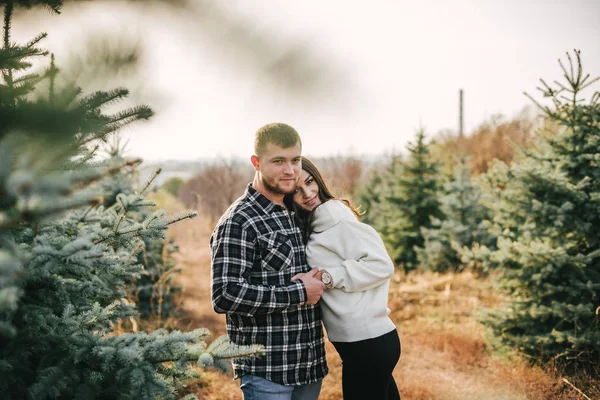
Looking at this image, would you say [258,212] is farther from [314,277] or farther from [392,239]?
[392,239]

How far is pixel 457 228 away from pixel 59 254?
864 cm

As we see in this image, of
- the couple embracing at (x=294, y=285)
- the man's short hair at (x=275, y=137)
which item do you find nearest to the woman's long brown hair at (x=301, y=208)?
the couple embracing at (x=294, y=285)

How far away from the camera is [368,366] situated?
2.38 meters

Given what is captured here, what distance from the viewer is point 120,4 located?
702 mm

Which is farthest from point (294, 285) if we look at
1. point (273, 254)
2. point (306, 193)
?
point (306, 193)

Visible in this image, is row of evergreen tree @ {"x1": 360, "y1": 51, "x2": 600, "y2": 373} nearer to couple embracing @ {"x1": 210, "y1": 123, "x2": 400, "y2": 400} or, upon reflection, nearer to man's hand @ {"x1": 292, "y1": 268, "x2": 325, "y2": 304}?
couple embracing @ {"x1": 210, "y1": 123, "x2": 400, "y2": 400}

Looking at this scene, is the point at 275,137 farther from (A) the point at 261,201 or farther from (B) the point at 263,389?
(B) the point at 263,389

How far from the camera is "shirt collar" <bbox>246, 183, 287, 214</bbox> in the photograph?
2.38 meters

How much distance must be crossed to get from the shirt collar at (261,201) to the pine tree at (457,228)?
7222 mm

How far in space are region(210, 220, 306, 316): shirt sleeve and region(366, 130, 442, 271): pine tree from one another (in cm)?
810

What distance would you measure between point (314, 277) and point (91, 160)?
1.28m

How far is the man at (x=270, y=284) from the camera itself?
213cm

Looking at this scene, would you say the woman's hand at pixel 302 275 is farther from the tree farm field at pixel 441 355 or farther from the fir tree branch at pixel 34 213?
the fir tree branch at pixel 34 213

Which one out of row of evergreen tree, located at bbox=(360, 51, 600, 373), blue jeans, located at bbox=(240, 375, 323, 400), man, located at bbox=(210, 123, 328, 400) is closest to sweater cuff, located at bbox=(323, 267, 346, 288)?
man, located at bbox=(210, 123, 328, 400)
